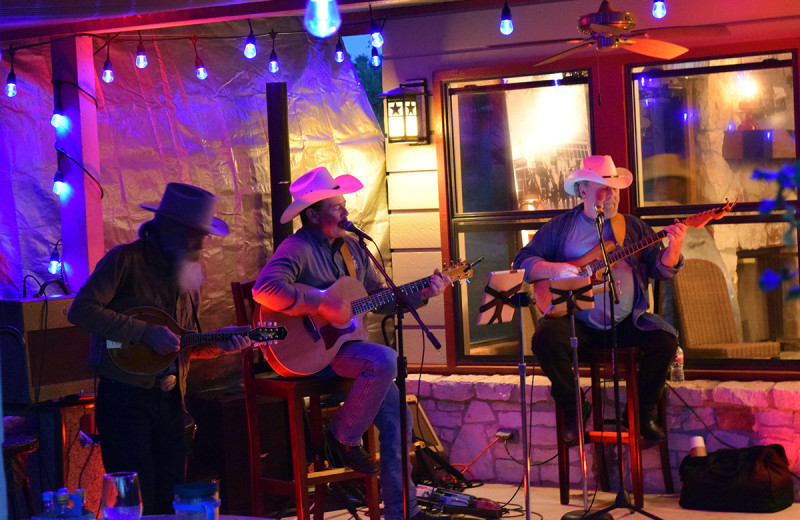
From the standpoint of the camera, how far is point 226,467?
16.8ft

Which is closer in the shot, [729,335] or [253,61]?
[729,335]

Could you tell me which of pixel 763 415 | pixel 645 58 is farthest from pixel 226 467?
pixel 645 58

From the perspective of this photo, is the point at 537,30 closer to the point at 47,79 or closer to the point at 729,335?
the point at 729,335

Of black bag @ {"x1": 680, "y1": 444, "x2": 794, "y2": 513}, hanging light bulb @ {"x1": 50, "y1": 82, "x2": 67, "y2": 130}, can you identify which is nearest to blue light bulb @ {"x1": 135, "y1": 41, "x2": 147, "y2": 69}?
hanging light bulb @ {"x1": 50, "y1": 82, "x2": 67, "y2": 130}

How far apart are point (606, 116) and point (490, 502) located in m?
2.56

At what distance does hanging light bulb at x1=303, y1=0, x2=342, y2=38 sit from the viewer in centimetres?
188

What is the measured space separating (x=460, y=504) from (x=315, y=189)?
1.92 m

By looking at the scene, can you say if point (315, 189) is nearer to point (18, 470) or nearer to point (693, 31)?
point (18, 470)

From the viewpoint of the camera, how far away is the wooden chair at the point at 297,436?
431 centimetres

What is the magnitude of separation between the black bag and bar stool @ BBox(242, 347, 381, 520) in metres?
1.84

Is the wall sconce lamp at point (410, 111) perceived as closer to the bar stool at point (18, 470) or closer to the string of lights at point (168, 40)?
the string of lights at point (168, 40)

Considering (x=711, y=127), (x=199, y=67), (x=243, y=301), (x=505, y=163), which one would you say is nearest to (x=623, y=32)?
(x=711, y=127)

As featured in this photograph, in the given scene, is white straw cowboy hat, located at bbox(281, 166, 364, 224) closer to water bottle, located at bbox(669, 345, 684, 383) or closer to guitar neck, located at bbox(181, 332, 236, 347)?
guitar neck, located at bbox(181, 332, 236, 347)

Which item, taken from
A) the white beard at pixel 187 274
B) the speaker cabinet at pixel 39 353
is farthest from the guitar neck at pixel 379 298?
the speaker cabinet at pixel 39 353
